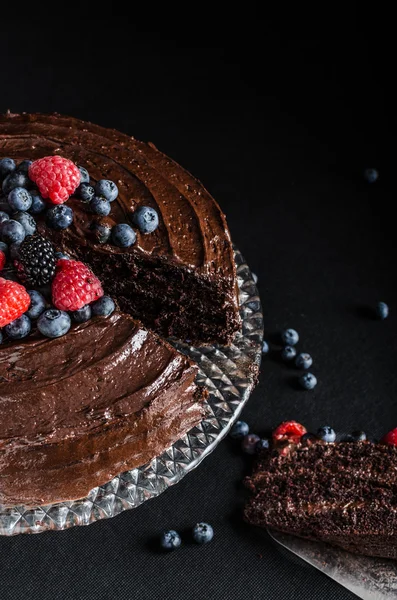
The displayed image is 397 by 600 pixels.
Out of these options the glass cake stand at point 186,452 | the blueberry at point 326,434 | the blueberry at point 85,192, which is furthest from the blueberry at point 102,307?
the blueberry at point 326,434

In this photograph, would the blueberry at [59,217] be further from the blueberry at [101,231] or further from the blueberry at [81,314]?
the blueberry at [81,314]

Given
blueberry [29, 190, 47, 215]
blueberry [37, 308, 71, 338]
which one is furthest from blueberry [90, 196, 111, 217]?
blueberry [37, 308, 71, 338]

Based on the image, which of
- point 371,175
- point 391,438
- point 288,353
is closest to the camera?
point 391,438

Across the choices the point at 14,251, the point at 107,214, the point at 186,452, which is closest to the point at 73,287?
the point at 14,251

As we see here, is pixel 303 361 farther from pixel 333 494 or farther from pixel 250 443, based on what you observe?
pixel 333 494

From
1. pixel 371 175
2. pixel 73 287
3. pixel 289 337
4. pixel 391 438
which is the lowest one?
pixel 391 438

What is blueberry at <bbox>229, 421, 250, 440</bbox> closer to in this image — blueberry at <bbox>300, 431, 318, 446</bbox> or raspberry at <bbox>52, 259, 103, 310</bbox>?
blueberry at <bbox>300, 431, 318, 446</bbox>
